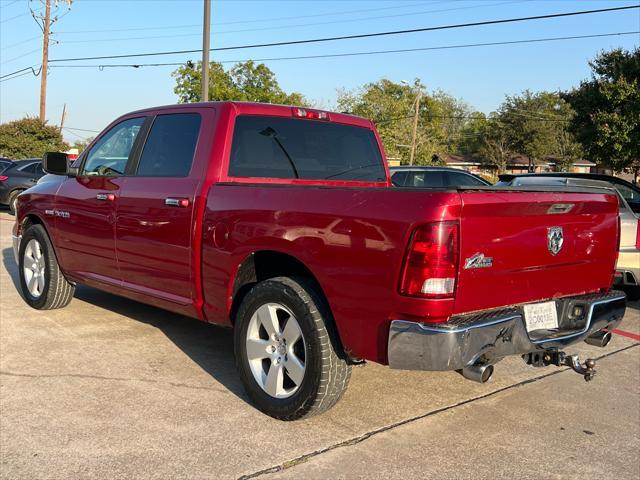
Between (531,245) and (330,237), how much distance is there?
1.09 meters

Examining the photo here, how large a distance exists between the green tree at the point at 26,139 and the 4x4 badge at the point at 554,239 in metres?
34.6

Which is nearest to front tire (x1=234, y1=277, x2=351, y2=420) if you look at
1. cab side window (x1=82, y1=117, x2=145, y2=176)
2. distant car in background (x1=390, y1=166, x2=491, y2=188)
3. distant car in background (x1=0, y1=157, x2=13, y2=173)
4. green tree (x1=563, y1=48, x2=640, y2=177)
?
cab side window (x1=82, y1=117, x2=145, y2=176)

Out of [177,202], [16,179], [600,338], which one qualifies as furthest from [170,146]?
[16,179]

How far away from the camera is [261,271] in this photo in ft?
13.0

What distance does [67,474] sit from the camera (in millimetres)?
2971

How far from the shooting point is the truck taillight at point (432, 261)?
290 cm

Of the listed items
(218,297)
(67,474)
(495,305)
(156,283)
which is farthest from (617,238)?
(67,474)

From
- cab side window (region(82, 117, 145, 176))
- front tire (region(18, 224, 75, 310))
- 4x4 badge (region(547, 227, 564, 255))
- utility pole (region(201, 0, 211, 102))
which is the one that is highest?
utility pole (region(201, 0, 211, 102))

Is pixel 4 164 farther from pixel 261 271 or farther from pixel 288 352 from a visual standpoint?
pixel 288 352

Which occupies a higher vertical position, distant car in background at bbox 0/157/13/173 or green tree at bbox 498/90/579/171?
green tree at bbox 498/90/579/171

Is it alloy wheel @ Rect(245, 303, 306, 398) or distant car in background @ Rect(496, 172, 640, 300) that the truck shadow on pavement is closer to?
alloy wheel @ Rect(245, 303, 306, 398)

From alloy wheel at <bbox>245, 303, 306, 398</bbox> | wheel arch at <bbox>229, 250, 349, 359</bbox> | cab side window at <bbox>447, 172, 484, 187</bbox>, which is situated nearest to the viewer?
alloy wheel at <bbox>245, 303, 306, 398</bbox>

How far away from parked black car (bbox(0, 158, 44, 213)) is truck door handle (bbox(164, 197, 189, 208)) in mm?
14096

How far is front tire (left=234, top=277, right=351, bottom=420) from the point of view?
11.2 ft
